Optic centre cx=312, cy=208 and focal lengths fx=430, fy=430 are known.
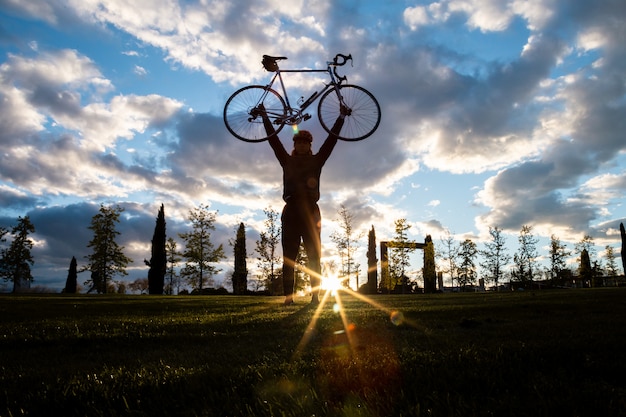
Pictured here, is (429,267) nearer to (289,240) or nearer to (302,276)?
(302,276)

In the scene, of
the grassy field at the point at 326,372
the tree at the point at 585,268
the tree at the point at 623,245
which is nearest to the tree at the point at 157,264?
the grassy field at the point at 326,372

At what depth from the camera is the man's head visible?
10094 mm

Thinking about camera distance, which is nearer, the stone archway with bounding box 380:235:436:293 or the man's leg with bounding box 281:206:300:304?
the man's leg with bounding box 281:206:300:304

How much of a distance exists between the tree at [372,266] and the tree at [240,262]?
17819mm

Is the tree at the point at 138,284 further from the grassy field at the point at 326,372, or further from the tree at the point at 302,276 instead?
the grassy field at the point at 326,372

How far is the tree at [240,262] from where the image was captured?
62.6 meters

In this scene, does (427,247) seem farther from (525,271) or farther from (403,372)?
(403,372)

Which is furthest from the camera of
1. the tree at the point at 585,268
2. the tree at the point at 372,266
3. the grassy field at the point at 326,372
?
the tree at the point at 585,268

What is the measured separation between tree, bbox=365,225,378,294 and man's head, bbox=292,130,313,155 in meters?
50.7

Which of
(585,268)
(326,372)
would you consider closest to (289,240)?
(326,372)

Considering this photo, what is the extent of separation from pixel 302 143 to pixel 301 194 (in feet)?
4.24

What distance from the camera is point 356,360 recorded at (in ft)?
11.0

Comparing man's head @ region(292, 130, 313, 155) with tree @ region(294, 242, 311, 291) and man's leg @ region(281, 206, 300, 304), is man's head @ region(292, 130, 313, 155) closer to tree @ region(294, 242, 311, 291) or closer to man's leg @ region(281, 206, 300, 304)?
man's leg @ region(281, 206, 300, 304)

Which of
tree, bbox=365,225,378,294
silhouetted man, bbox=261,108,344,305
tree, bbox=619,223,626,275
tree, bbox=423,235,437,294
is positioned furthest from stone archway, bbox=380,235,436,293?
silhouetted man, bbox=261,108,344,305
